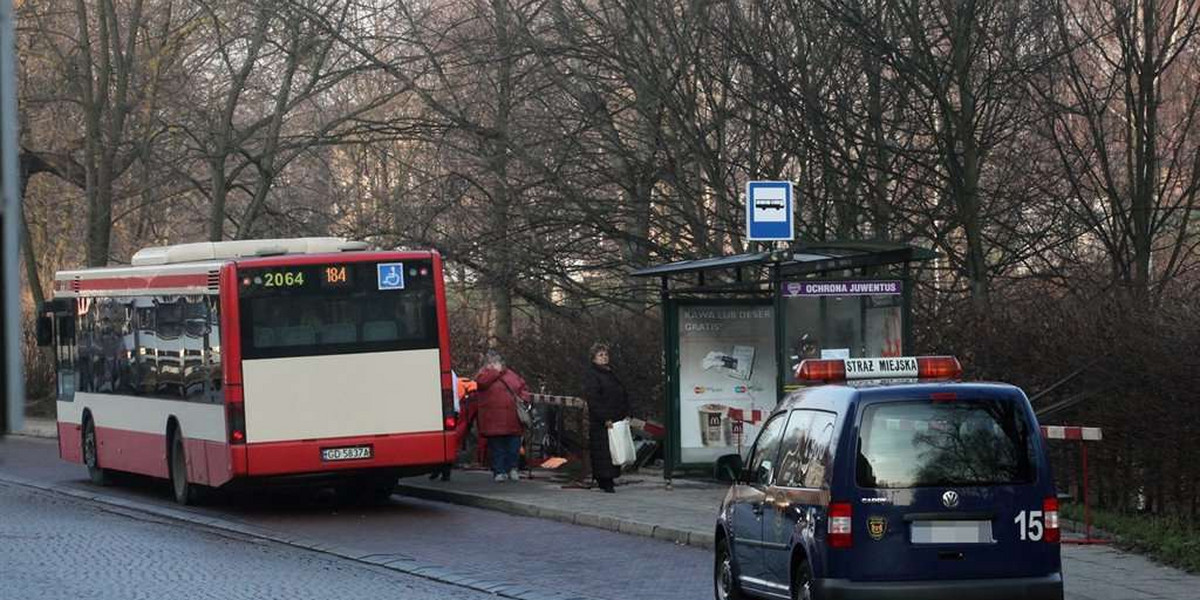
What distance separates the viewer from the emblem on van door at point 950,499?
36.4 ft

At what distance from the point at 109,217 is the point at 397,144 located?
9.84 meters

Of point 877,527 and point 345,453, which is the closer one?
point 877,527

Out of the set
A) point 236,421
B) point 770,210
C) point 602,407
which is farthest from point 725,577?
point 236,421

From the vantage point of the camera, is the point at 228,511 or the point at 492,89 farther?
the point at 492,89

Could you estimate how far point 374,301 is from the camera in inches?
849

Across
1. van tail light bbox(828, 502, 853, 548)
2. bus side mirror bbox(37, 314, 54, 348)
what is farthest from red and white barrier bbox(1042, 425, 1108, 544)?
bus side mirror bbox(37, 314, 54, 348)

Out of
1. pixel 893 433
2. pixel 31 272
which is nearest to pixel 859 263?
pixel 893 433

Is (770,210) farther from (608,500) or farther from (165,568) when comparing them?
(165,568)

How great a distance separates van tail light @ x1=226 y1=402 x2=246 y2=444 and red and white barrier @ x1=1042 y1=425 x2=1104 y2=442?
8.81 m

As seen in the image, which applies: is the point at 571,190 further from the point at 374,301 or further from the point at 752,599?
the point at 752,599

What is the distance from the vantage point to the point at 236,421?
20859 millimetres

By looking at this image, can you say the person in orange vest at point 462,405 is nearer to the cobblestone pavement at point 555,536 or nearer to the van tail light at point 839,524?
the cobblestone pavement at point 555,536

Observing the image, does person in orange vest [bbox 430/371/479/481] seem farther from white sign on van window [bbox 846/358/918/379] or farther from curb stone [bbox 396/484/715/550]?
white sign on van window [bbox 846/358/918/379]

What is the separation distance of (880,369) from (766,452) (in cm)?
101
